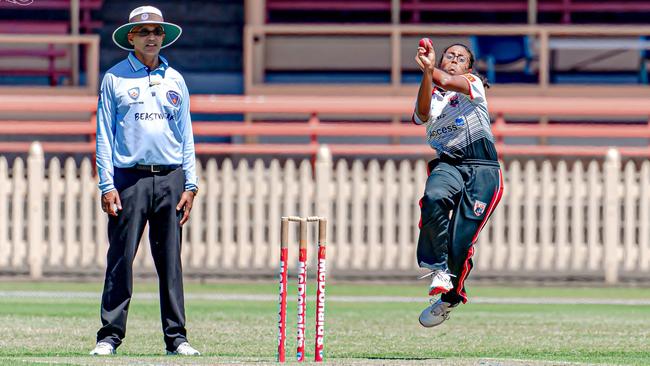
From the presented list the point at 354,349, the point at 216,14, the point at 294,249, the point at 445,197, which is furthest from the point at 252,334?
the point at 216,14

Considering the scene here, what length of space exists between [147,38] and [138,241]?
122cm

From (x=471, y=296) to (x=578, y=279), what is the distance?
184 centimetres

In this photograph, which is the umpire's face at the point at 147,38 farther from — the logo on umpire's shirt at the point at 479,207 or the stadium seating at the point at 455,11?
the stadium seating at the point at 455,11

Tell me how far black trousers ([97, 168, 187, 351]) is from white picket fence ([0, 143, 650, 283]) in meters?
6.88

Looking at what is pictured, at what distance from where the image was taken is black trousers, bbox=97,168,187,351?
10102 millimetres

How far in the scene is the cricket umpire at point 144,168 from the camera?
10023 millimetres

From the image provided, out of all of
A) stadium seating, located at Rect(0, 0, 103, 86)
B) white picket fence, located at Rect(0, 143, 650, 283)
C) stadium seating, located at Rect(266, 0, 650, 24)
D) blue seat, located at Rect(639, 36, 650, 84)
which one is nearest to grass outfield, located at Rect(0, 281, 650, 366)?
white picket fence, located at Rect(0, 143, 650, 283)

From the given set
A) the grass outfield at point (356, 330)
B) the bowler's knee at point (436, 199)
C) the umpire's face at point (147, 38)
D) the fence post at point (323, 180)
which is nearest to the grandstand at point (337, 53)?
the fence post at point (323, 180)

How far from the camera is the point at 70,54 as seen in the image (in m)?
22.3

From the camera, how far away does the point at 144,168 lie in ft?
33.1

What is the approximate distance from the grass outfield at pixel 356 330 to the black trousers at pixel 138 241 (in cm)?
24

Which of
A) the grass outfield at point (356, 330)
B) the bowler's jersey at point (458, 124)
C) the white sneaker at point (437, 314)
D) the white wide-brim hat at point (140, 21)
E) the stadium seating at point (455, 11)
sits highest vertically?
the stadium seating at point (455, 11)

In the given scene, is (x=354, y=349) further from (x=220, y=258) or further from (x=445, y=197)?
(x=220, y=258)

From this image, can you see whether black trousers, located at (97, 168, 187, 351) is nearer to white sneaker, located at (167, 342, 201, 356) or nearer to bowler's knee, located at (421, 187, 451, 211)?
white sneaker, located at (167, 342, 201, 356)
